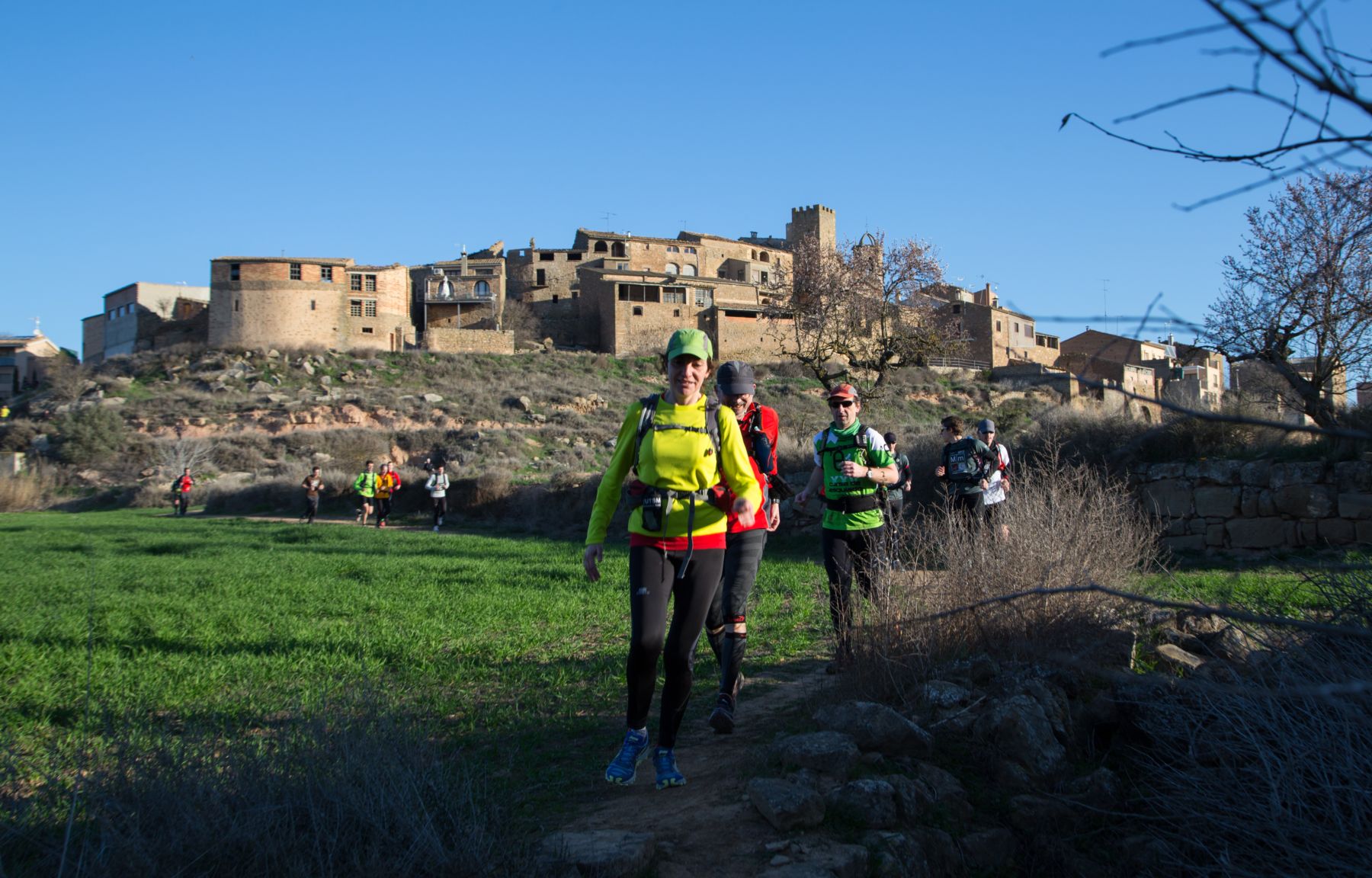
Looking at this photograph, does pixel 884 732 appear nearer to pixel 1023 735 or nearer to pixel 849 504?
pixel 1023 735

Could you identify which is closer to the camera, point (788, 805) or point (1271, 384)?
point (788, 805)

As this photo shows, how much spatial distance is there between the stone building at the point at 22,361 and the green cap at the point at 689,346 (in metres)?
83.3

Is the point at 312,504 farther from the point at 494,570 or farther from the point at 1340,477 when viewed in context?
the point at 1340,477

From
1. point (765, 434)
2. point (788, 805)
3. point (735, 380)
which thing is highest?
point (735, 380)

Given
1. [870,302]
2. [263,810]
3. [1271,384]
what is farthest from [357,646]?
[870,302]

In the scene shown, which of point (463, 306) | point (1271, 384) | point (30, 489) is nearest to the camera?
point (1271, 384)

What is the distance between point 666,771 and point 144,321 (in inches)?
3094

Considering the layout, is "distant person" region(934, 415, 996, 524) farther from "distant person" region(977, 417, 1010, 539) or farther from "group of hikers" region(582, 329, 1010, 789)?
"group of hikers" region(582, 329, 1010, 789)

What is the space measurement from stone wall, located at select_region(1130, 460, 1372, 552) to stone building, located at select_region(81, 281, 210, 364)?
224 ft

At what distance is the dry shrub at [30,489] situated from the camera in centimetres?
3678

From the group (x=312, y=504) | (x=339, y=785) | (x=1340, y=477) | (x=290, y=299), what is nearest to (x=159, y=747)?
(x=339, y=785)

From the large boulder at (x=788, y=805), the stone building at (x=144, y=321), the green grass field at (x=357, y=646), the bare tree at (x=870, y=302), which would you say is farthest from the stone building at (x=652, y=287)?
the large boulder at (x=788, y=805)

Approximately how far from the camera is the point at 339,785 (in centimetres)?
350

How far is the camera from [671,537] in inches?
177
